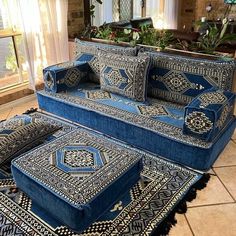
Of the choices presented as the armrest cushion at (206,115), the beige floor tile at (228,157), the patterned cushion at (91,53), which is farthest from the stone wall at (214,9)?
the armrest cushion at (206,115)

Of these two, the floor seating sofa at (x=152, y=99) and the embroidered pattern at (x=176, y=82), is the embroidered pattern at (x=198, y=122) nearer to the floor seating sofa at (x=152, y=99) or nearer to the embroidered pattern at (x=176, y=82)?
the floor seating sofa at (x=152, y=99)

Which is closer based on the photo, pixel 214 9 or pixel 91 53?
pixel 91 53

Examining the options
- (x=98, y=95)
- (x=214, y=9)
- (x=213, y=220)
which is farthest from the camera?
(x=214, y=9)

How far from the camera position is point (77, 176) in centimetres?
169

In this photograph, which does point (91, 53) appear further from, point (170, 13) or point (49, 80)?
point (170, 13)

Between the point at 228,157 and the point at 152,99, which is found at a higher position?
the point at 152,99

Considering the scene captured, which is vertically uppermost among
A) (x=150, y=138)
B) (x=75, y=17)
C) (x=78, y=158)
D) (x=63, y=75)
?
(x=75, y=17)

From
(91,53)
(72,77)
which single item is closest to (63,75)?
(72,77)

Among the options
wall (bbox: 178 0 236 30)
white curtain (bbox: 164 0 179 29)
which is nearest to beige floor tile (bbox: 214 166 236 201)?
wall (bbox: 178 0 236 30)

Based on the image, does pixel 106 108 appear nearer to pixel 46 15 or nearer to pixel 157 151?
pixel 157 151

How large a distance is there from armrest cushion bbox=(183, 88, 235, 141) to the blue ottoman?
0.51 m

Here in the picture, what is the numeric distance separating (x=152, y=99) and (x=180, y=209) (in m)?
1.19

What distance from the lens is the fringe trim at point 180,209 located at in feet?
5.60

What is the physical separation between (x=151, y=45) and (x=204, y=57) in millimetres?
630
